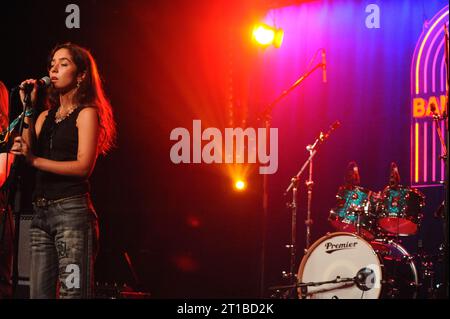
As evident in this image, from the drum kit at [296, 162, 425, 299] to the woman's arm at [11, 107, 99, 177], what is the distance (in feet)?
9.27

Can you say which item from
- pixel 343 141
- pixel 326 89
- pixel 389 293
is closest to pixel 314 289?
pixel 389 293

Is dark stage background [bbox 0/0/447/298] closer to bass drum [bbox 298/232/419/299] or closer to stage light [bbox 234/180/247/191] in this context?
stage light [bbox 234/180/247/191]

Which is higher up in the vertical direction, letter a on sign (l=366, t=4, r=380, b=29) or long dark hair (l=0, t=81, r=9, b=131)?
letter a on sign (l=366, t=4, r=380, b=29)

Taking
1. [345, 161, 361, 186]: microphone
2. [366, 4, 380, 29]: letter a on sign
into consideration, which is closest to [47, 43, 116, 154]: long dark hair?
[345, 161, 361, 186]: microphone

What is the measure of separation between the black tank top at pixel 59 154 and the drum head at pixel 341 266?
2841 mm

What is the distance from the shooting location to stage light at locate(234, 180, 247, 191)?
675cm

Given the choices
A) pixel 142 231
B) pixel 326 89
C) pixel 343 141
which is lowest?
pixel 142 231

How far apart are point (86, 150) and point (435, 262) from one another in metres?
4.02

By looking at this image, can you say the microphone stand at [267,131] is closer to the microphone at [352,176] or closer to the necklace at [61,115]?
the microphone at [352,176]

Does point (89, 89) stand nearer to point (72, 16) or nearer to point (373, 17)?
point (72, 16)

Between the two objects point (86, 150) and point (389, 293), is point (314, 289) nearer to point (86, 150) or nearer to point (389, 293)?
point (389, 293)

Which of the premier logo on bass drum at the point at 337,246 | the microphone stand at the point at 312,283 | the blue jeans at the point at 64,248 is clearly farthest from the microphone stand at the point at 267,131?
the blue jeans at the point at 64,248

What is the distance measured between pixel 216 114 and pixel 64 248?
396 centimetres

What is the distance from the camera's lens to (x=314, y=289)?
215 inches
